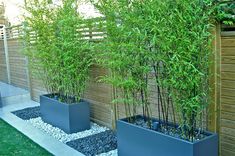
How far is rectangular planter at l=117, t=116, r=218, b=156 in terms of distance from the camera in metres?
2.54

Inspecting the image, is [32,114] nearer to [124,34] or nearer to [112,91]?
[112,91]

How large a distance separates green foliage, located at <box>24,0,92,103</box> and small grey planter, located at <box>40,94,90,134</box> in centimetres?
20

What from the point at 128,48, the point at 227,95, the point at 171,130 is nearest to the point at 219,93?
the point at 227,95

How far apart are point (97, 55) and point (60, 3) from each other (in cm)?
121

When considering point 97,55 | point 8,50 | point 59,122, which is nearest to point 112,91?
point 97,55

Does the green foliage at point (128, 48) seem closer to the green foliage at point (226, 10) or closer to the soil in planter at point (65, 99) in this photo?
the green foliage at point (226, 10)

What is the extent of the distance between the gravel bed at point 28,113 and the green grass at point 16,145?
705mm

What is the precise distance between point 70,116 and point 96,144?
2.24 ft

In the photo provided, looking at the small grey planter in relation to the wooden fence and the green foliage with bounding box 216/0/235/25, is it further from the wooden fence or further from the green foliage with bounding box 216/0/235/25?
the green foliage with bounding box 216/0/235/25

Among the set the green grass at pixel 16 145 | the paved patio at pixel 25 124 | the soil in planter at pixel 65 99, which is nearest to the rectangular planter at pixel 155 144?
the paved patio at pixel 25 124

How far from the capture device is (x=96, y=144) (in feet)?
12.8

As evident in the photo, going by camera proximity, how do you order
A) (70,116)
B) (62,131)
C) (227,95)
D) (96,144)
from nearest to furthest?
(227,95) → (96,144) → (70,116) → (62,131)

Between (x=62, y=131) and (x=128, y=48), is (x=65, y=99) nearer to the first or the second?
(x=62, y=131)

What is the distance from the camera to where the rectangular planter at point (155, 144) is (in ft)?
8.32
